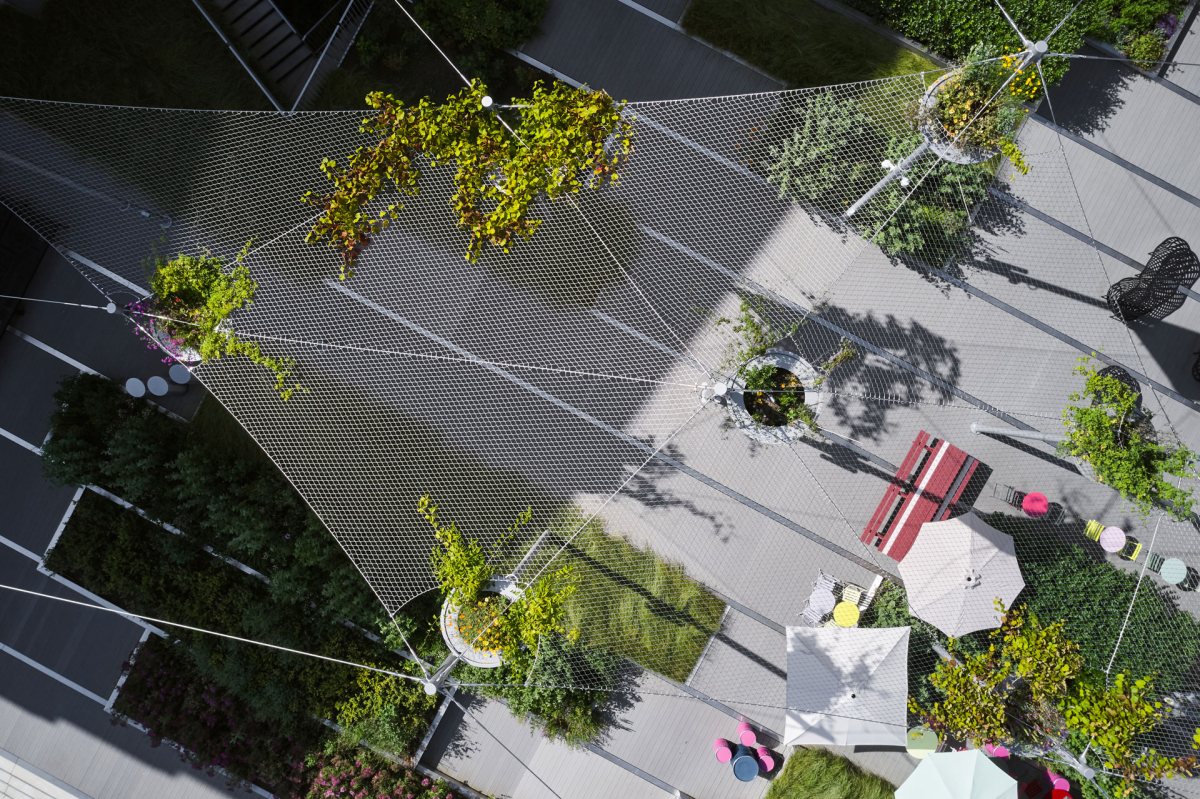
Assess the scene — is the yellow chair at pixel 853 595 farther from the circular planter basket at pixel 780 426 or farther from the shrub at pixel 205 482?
the shrub at pixel 205 482

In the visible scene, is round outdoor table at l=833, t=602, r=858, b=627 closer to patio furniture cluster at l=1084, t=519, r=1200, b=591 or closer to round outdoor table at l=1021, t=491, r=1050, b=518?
round outdoor table at l=1021, t=491, r=1050, b=518

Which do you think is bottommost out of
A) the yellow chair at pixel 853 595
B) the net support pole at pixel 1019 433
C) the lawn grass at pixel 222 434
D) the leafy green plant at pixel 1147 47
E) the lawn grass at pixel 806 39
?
the lawn grass at pixel 222 434

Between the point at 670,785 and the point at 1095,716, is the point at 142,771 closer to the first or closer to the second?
the point at 670,785

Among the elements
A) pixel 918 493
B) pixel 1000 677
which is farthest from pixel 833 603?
pixel 1000 677

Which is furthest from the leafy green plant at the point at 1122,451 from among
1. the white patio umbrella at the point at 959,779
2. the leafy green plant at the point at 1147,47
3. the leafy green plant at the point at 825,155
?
the leafy green plant at the point at 1147,47

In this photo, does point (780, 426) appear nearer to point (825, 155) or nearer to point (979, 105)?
point (825, 155)

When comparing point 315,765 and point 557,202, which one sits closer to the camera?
point 557,202

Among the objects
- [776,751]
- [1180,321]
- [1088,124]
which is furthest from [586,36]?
[776,751]

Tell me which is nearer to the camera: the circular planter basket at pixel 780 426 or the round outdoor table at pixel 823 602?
the circular planter basket at pixel 780 426
